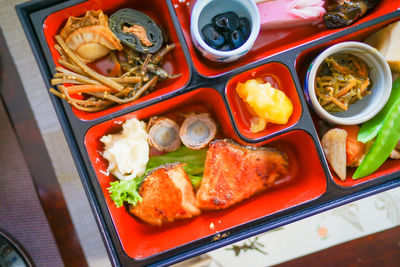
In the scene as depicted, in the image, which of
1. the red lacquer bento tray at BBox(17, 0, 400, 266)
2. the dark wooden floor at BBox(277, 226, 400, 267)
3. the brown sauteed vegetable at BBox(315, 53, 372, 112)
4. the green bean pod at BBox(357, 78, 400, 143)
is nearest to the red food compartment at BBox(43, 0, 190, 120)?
the red lacquer bento tray at BBox(17, 0, 400, 266)

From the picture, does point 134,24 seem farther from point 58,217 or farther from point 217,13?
point 58,217

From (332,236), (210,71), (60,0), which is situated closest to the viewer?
(60,0)

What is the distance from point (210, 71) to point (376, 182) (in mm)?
995

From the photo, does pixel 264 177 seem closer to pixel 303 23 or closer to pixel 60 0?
pixel 303 23

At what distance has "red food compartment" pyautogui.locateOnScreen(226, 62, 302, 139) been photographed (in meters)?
1.59

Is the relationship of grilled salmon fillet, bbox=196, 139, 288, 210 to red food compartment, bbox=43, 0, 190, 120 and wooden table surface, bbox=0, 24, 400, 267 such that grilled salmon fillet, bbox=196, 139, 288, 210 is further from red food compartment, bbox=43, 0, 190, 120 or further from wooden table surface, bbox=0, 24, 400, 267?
wooden table surface, bbox=0, 24, 400, 267

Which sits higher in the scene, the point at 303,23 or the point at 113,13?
the point at 113,13

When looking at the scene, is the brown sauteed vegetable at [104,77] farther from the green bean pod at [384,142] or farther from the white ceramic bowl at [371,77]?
the green bean pod at [384,142]

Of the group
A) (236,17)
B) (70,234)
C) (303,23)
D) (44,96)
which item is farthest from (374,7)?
(70,234)

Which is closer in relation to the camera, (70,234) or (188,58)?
(188,58)

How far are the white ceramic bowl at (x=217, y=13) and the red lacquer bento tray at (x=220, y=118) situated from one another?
0.07 metres

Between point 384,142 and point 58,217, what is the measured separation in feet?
6.11

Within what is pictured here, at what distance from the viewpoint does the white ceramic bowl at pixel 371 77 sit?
1524 millimetres

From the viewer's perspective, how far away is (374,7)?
1.71m
